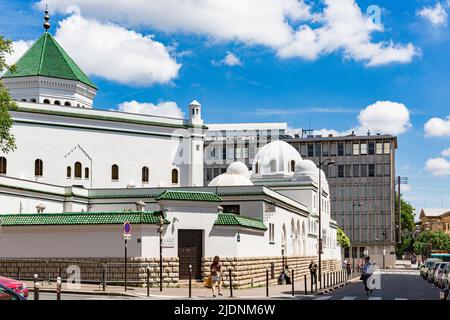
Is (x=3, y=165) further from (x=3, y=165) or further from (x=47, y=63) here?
(x=47, y=63)

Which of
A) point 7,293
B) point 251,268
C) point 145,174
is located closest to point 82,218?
point 251,268

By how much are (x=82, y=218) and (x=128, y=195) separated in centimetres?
1763

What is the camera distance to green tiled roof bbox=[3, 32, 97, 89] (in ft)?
208

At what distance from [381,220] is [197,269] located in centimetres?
8785

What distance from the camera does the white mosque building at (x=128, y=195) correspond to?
35156mm

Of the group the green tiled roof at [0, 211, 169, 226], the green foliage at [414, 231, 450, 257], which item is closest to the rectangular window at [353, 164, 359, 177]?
the green foliage at [414, 231, 450, 257]

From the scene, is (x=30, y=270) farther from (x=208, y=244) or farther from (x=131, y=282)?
(x=208, y=244)

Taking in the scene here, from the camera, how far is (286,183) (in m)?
65.9

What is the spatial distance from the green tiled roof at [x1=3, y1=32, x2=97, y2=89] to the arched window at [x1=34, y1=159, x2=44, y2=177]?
30.2 feet

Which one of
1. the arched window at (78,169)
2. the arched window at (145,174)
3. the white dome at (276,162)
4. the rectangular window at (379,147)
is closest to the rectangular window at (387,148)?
the rectangular window at (379,147)

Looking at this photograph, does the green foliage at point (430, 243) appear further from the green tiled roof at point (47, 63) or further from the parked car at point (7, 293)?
the parked car at point (7, 293)

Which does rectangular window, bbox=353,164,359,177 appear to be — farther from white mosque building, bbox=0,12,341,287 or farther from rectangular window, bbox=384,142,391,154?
A: white mosque building, bbox=0,12,341,287

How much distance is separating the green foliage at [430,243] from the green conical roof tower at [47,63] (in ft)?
289

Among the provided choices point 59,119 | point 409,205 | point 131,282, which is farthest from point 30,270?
point 409,205
